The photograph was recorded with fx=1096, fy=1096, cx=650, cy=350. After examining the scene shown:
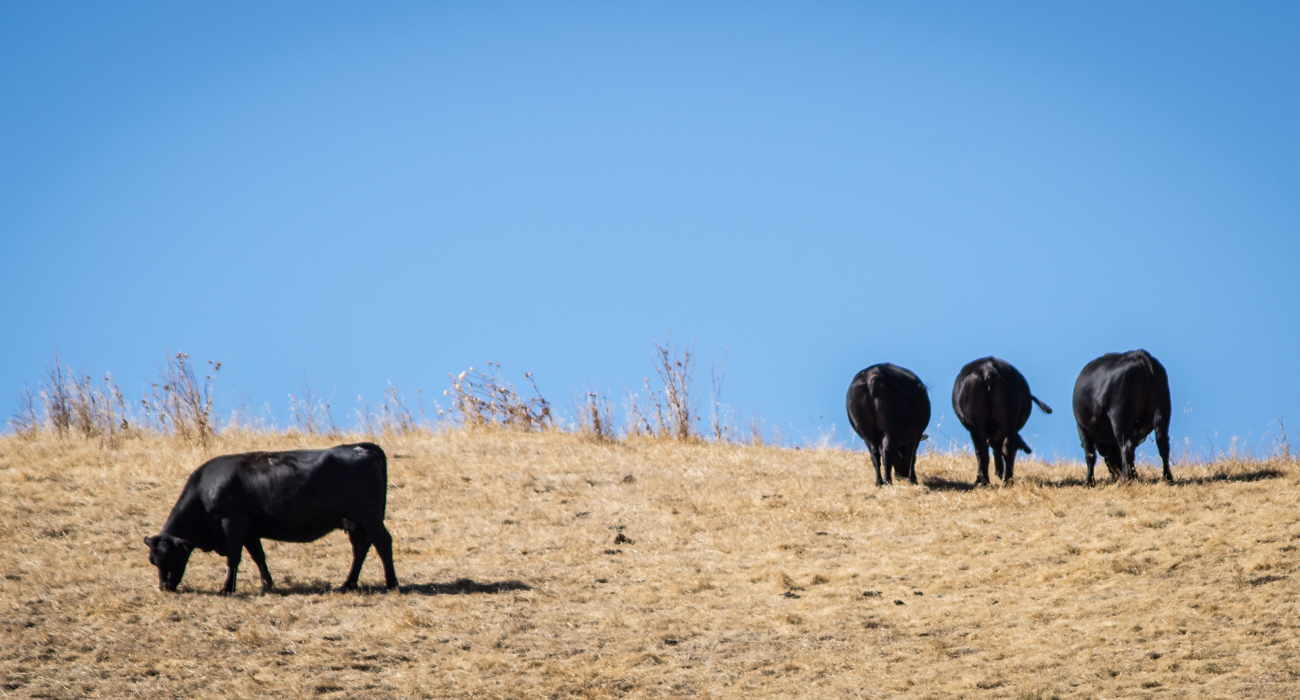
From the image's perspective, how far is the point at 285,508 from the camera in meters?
10.1

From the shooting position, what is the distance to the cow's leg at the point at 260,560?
10.2 m

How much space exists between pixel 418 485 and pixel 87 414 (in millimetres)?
6805

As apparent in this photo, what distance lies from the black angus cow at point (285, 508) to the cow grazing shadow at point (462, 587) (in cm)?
27

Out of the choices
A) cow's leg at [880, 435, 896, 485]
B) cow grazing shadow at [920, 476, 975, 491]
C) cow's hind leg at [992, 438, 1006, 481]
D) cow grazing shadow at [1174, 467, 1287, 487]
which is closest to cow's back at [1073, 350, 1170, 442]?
cow grazing shadow at [1174, 467, 1287, 487]

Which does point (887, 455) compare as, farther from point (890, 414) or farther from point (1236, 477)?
point (1236, 477)

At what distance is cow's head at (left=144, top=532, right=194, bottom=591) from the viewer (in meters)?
10.1

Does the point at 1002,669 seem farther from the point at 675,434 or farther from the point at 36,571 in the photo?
the point at 675,434

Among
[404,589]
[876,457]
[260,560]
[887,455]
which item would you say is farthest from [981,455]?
[260,560]

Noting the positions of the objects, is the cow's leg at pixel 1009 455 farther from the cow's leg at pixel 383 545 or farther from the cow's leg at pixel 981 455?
the cow's leg at pixel 383 545

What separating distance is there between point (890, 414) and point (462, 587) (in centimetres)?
697

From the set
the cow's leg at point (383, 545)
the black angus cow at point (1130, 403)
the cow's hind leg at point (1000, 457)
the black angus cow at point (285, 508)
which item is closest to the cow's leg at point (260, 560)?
the black angus cow at point (285, 508)

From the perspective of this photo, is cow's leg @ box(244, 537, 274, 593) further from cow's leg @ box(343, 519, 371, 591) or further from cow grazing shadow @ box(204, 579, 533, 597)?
cow's leg @ box(343, 519, 371, 591)

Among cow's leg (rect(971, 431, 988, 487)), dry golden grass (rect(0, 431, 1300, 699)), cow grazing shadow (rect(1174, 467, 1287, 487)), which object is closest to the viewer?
dry golden grass (rect(0, 431, 1300, 699))

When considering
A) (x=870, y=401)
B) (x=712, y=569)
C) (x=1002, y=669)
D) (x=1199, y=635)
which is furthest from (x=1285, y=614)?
(x=870, y=401)
